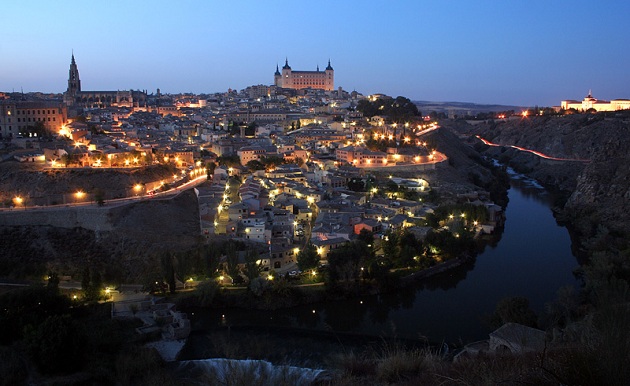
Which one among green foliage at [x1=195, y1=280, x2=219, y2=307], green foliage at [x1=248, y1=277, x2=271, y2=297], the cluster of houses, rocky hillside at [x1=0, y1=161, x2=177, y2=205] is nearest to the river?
green foliage at [x1=195, y1=280, x2=219, y2=307]

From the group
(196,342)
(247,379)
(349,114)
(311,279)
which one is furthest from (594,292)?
(349,114)

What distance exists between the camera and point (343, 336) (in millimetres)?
7477

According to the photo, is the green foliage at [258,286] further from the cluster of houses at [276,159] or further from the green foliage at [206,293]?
the cluster of houses at [276,159]

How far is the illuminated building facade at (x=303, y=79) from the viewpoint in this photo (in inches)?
1502

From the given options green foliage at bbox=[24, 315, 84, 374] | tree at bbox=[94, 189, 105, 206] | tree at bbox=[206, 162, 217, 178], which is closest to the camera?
green foliage at bbox=[24, 315, 84, 374]

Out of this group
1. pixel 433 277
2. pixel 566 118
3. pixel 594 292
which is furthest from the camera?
pixel 566 118

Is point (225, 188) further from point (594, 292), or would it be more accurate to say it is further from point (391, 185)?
point (594, 292)

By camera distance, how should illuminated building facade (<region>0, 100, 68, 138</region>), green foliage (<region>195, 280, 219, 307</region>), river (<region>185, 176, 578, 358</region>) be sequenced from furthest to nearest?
1. illuminated building facade (<region>0, 100, 68, 138</region>)
2. green foliage (<region>195, 280, 219, 307</region>)
3. river (<region>185, 176, 578, 358</region>)

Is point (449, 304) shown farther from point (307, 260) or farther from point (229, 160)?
point (229, 160)

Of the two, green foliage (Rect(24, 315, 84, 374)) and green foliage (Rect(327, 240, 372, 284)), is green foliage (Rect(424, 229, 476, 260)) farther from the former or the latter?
green foliage (Rect(24, 315, 84, 374))

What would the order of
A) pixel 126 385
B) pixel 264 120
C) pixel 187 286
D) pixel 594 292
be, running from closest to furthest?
pixel 126 385
pixel 594 292
pixel 187 286
pixel 264 120

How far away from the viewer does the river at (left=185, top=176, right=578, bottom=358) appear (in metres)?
7.66

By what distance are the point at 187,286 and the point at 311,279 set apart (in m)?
2.24

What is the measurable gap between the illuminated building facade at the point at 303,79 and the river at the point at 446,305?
1138 inches
